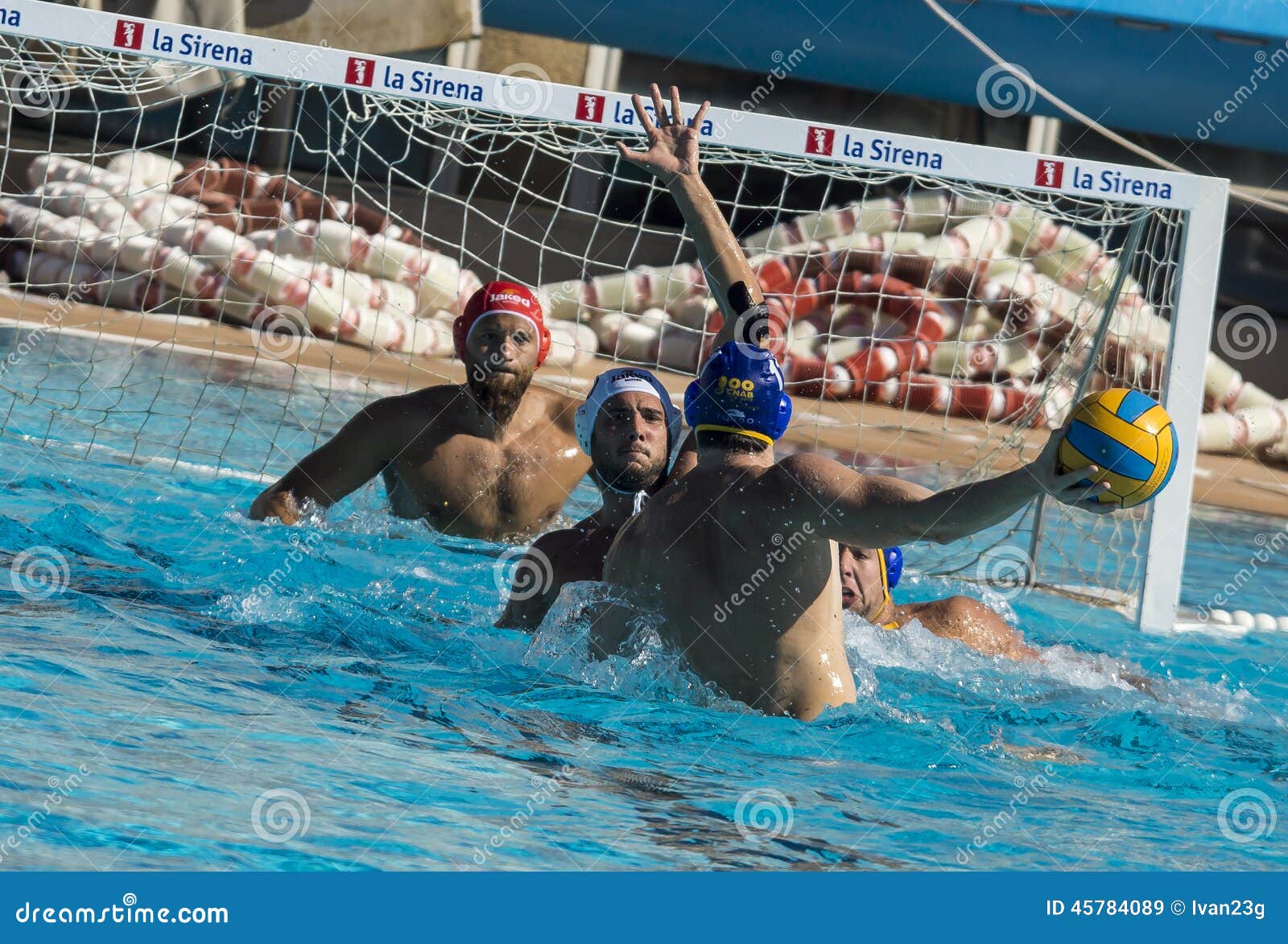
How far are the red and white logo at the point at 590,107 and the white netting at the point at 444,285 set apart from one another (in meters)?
0.99

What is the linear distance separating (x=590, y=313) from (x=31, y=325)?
4344 mm

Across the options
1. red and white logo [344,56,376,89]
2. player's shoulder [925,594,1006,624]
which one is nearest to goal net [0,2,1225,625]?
red and white logo [344,56,376,89]

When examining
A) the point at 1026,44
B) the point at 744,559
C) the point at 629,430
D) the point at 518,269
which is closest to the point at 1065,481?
the point at 744,559

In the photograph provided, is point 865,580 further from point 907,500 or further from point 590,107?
point 590,107

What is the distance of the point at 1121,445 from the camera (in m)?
2.70

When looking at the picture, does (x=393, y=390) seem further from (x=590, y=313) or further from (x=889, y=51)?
(x=889, y=51)

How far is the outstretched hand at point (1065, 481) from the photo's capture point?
2598 millimetres

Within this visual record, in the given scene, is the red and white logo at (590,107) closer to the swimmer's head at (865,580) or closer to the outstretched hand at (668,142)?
the outstretched hand at (668,142)

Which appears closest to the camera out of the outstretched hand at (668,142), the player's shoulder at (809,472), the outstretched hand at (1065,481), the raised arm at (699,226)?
the outstretched hand at (1065,481)

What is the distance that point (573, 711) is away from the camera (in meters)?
3.62

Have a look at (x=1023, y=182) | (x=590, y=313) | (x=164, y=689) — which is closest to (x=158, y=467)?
(x=164, y=689)

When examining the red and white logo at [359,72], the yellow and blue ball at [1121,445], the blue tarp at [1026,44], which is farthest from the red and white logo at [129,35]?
the blue tarp at [1026,44]

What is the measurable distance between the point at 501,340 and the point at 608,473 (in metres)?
1.26

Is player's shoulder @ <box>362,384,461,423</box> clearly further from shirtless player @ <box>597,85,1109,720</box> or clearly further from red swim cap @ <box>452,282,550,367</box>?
shirtless player @ <box>597,85,1109,720</box>
